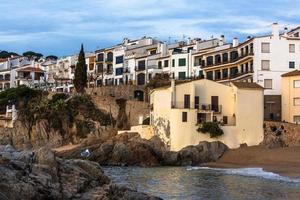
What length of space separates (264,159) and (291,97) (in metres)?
15.4

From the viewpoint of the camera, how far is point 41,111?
80375 millimetres

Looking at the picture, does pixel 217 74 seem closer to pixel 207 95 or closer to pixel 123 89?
pixel 123 89

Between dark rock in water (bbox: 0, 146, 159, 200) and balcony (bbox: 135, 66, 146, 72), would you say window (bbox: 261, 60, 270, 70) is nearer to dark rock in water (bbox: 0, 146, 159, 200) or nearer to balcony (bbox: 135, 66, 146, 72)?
balcony (bbox: 135, 66, 146, 72)

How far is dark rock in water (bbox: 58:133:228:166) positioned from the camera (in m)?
59.3

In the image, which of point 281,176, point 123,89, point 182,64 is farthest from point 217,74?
point 281,176

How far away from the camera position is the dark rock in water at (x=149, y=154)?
194 feet

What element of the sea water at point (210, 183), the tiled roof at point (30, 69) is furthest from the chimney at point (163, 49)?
the sea water at point (210, 183)

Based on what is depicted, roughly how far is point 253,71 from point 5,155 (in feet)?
185

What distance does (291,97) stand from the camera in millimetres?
69750

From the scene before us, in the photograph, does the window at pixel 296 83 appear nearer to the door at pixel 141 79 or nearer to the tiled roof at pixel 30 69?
the door at pixel 141 79

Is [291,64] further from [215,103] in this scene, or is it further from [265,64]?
[215,103]

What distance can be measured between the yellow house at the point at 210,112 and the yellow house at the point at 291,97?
6508 millimetres

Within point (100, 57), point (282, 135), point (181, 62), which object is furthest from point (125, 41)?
point (282, 135)

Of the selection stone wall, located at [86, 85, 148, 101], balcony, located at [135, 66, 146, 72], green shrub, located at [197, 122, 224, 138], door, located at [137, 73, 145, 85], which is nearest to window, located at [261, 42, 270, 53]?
green shrub, located at [197, 122, 224, 138]
